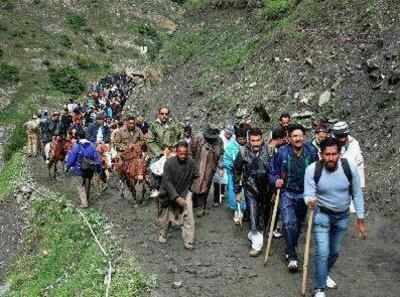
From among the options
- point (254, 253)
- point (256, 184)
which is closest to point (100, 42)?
point (256, 184)

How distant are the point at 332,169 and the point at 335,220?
64cm

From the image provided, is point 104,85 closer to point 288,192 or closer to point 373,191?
point 373,191

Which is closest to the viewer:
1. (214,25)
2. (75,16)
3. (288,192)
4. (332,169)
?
(332,169)

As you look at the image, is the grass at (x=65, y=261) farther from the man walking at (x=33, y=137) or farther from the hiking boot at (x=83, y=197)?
the man walking at (x=33, y=137)

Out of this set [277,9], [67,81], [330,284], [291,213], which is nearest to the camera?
[330,284]

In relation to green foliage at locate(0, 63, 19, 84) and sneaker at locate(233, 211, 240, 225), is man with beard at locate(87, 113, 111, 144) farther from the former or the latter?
green foliage at locate(0, 63, 19, 84)

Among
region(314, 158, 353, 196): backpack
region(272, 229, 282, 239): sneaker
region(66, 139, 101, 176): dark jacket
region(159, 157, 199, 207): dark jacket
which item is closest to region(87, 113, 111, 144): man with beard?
region(66, 139, 101, 176): dark jacket

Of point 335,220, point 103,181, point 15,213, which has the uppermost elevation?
point 335,220

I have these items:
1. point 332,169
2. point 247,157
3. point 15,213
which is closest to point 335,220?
point 332,169

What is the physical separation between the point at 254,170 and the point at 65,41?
158ft

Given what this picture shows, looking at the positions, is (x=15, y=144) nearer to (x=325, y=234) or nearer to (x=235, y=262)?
(x=235, y=262)

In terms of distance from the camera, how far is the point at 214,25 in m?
31.1

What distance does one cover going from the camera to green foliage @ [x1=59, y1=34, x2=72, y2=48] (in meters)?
55.2

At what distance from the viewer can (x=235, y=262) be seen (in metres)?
9.62
